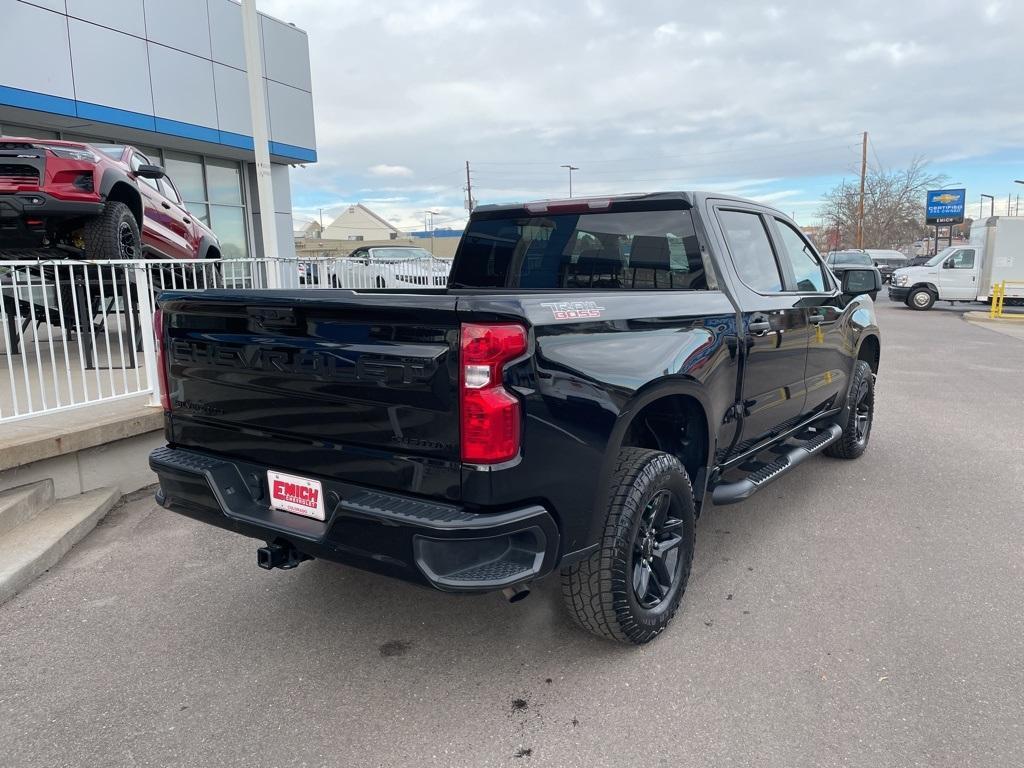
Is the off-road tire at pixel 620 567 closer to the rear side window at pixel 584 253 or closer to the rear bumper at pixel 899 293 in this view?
the rear side window at pixel 584 253

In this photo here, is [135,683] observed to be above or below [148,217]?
below

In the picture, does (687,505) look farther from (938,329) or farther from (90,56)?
(938,329)

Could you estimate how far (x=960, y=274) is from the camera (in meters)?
22.3

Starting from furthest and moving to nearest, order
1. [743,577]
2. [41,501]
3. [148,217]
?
[148,217] → [41,501] → [743,577]

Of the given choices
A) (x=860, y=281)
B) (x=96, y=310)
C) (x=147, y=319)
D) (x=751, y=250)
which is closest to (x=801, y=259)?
(x=860, y=281)

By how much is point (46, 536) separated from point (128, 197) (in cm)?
405

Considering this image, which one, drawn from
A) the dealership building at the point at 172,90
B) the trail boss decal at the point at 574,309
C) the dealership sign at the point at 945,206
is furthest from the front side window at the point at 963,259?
the dealership sign at the point at 945,206

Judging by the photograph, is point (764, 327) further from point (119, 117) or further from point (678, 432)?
point (119, 117)

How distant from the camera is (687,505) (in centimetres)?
315

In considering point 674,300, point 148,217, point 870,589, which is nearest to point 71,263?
point 148,217

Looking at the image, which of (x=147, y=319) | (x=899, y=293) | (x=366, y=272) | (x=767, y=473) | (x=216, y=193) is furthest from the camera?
(x=899, y=293)

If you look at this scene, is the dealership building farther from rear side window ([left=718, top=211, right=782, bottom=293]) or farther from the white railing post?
rear side window ([left=718, top=211, right=782, bottom=293])

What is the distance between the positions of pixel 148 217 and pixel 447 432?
22.3 feet

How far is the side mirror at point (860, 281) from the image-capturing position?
16.2 feet
